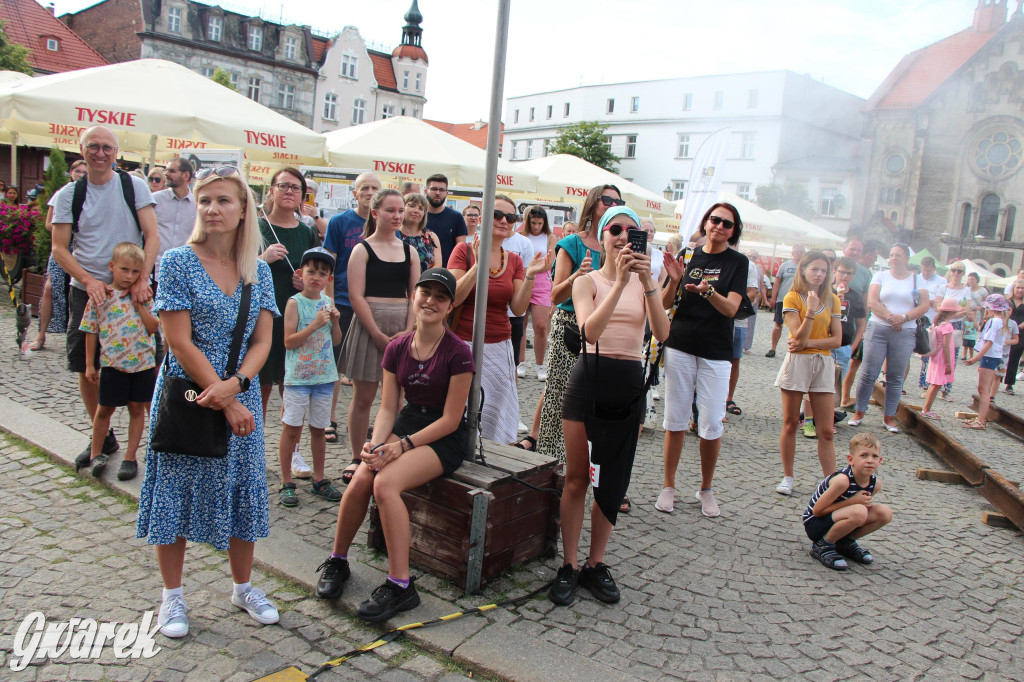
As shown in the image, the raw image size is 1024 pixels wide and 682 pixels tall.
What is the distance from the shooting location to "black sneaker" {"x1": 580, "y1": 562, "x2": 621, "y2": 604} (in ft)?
11.2

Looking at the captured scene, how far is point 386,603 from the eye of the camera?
3076 millimetres

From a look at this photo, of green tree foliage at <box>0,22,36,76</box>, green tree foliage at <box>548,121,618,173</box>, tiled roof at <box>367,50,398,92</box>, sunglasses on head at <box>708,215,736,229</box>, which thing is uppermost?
tiled roof at <box>367,50,398,92</box>

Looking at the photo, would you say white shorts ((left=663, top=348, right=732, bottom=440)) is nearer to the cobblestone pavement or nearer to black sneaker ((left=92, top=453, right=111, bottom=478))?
the cobblestone pavement

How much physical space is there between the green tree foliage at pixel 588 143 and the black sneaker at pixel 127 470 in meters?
59.5

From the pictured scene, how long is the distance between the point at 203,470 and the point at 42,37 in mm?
39697

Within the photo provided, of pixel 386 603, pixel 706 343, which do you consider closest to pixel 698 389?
pixel 706 343

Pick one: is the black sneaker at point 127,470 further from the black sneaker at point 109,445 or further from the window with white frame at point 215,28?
the window with white frame at point 215,28

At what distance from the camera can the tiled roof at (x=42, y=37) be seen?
3222 cm

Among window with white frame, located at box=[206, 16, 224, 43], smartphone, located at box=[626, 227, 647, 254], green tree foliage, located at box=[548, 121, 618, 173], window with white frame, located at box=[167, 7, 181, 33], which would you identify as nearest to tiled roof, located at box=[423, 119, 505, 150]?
green tree foliage, located at box=[548, 121, 618, 173]

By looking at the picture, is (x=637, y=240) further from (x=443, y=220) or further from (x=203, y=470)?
(x=443, y=220)

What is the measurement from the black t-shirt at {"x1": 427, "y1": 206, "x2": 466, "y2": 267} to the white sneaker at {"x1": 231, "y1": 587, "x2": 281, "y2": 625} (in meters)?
3.97

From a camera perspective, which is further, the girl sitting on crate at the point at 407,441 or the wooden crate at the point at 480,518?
the wooden crate at the point at 480,518

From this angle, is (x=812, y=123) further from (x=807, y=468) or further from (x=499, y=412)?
(x=499, y=412)

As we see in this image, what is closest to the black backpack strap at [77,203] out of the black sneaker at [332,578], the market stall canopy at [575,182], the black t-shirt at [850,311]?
the black sneaker at [332,578]
